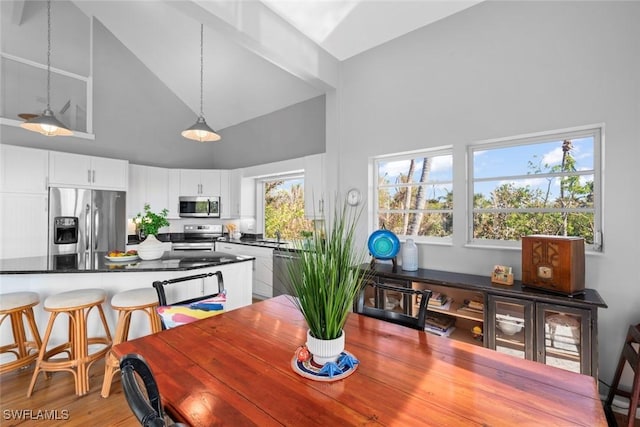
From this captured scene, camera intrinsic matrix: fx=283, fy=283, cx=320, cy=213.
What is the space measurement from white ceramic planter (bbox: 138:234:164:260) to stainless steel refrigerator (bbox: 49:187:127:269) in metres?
1.35

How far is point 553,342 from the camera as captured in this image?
1861 mm

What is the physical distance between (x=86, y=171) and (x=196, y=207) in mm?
1639

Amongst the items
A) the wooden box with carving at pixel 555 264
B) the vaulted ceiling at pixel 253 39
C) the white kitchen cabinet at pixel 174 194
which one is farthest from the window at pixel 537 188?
the white kitchen cabinet at pixel 174 194

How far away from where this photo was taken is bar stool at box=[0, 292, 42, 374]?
6.28 ft

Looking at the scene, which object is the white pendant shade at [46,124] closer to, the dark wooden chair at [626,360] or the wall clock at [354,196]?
the wall clock at [354,196]

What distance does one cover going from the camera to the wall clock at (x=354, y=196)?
327 centimetres

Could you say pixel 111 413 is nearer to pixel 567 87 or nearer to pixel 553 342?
pixel 553 342

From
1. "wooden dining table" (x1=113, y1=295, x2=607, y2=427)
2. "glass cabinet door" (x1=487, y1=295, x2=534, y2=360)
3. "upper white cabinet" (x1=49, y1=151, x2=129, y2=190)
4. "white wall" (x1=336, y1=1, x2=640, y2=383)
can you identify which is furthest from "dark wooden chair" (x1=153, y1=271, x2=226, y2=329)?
"upper white cabinet" (x1=49, y1=151, x2=129, y2=190)

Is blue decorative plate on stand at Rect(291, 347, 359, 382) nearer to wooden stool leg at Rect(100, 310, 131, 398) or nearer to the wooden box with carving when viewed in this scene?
wooden stool leg at Rect(100, 310, 131, 398)

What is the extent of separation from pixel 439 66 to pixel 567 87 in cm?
105

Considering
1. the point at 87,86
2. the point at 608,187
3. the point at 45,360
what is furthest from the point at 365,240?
the point at 87,86

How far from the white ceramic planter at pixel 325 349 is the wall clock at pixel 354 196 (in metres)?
2.36

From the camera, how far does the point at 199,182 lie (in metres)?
5.18

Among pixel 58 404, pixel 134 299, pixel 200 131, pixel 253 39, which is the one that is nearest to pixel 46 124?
pixel 200 131
